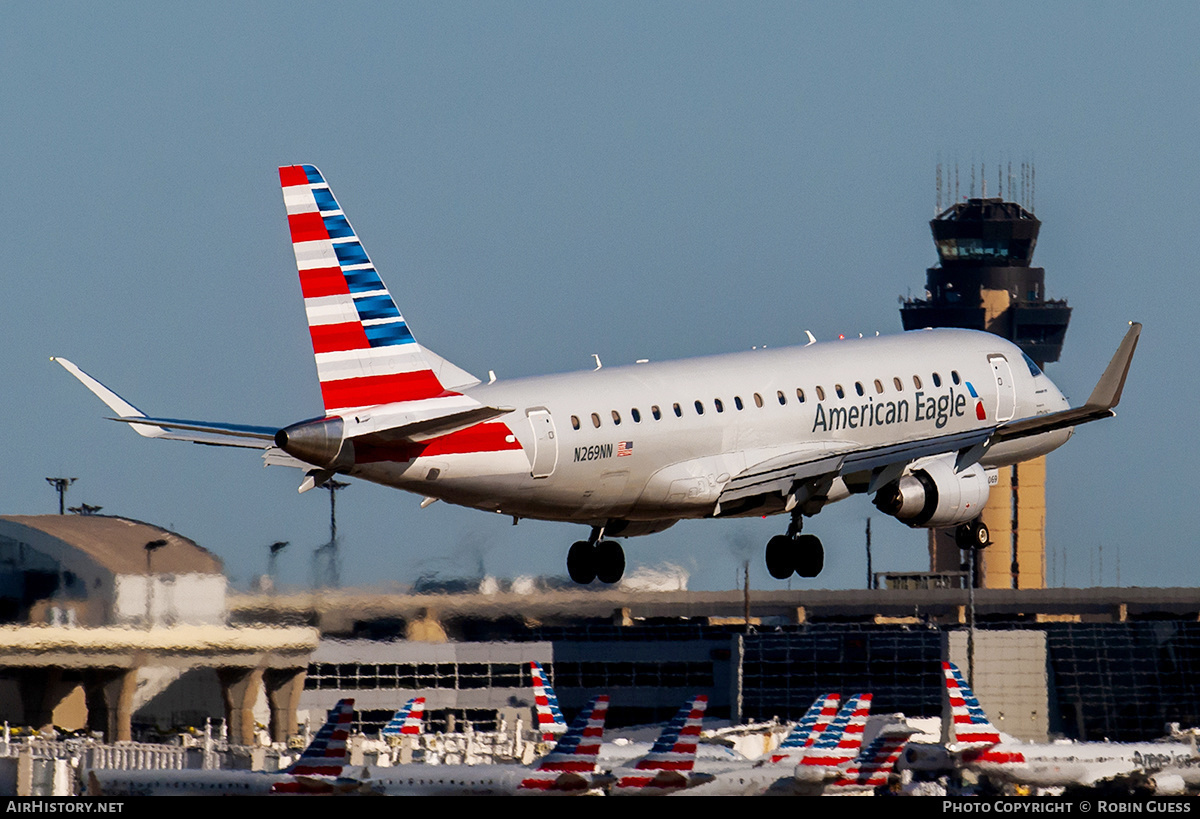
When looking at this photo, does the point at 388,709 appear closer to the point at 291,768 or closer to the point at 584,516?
the point at 291,768

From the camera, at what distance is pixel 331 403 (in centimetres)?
4634

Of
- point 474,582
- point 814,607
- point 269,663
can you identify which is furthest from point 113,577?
point 814,607

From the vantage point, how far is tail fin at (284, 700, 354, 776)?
2527 inches

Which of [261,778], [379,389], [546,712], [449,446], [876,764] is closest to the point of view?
[379,389]

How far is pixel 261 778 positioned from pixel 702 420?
66.8 ft

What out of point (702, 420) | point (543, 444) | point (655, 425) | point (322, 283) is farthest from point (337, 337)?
point (702, 420)

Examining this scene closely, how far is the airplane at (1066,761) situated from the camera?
7319 cm

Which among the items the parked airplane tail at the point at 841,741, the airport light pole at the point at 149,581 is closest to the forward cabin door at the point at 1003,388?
the parked airplane tail at the point at 841,741

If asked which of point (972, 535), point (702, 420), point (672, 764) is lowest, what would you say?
point (672, 764)

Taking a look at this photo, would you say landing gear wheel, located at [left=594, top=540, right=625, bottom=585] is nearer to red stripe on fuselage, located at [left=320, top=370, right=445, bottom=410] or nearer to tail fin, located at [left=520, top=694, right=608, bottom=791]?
tail fin, located at [left=520, top=694, right=608, bottom=791]

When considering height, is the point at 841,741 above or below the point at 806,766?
above

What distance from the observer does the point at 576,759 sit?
61.8 m

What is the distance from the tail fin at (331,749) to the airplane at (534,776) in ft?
3.58

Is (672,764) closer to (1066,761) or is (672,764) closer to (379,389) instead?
(1066,761)
